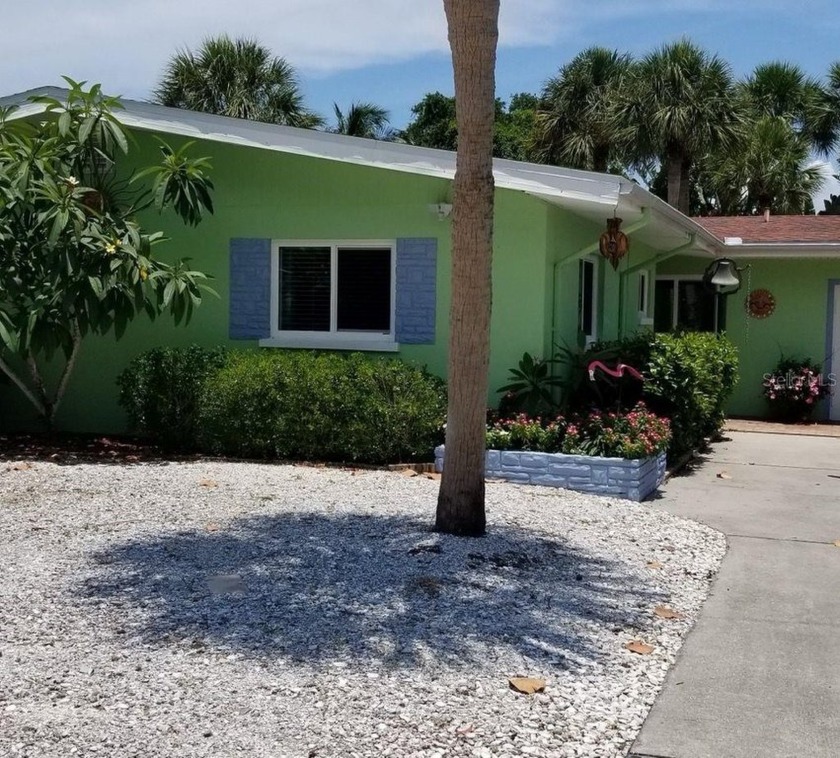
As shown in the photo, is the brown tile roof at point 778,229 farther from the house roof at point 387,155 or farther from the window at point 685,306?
the house roof at point 387,155

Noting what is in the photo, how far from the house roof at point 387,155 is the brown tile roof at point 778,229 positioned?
5.73 metres

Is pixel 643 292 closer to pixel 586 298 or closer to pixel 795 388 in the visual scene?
pixel 795 388

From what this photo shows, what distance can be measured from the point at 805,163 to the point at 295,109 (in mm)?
16965

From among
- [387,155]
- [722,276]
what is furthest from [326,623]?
[722,276]

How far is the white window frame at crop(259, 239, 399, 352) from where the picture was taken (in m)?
11.0

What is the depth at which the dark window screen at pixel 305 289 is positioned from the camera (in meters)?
11.4

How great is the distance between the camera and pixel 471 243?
6.55 m

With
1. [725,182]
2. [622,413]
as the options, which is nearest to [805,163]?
[725,182]

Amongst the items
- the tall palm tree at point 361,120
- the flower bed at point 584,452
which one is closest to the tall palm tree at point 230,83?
the tall palm tree at point 361,120

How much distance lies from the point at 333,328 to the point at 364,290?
0.54 m

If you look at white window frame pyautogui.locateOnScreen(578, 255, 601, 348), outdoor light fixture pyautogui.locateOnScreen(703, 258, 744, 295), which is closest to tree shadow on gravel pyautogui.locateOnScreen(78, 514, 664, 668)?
white window frame pyautogui.locateOnScreen(578, 255, 601, 348)

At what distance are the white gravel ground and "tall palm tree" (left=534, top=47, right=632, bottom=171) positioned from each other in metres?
23.1

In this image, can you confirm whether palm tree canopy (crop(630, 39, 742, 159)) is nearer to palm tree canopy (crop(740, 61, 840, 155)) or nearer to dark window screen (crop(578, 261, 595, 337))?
palm tree canopy (crop(740, 61, 840, 155))

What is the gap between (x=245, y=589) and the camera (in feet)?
18.3
